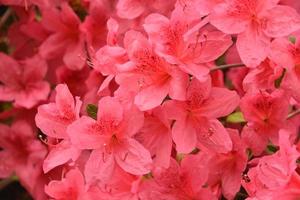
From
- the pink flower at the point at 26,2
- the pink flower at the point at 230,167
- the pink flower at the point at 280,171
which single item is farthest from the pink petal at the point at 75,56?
the pink flower at the point at 280,171

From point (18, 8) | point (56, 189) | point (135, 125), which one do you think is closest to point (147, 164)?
point (135, 125)

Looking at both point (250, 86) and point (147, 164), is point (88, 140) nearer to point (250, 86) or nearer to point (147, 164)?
point (147, 164)

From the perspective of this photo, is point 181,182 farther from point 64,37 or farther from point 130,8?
point 64,37

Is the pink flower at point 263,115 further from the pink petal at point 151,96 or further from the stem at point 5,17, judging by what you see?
the stem at point 5,17

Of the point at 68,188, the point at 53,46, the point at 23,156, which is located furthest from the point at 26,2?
the point at 68,188

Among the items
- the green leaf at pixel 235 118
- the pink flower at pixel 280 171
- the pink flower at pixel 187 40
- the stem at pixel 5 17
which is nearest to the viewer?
the pink flower at pixel 280 171

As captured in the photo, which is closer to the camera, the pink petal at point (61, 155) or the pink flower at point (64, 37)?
the pink petal at point (61, 155)
